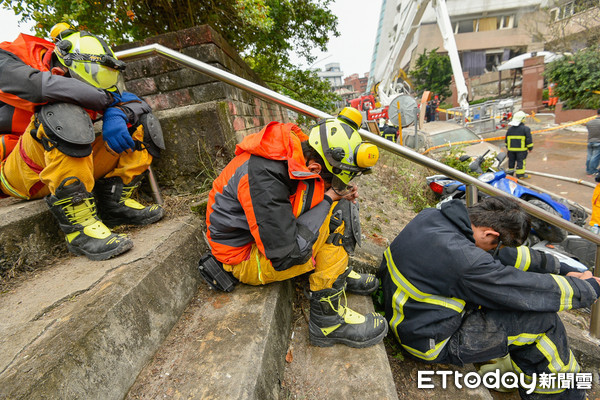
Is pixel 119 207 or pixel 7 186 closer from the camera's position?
pixel 7 186

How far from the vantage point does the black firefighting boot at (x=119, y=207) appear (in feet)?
6.39

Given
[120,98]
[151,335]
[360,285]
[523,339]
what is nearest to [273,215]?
[151,335]

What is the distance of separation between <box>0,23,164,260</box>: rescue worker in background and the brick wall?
459 mm

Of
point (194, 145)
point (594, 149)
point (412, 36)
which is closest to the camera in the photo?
point (194, 145)

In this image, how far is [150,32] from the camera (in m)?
4.05

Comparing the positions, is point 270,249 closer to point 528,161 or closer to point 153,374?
point 153,374

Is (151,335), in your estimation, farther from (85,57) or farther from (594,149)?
(594,149)

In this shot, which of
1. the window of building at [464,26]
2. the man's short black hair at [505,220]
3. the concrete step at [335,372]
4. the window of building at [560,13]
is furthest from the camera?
the window of building at [464,26]

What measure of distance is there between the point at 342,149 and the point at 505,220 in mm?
1271

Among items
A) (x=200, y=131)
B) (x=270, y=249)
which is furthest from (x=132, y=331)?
(x=200, y=131)

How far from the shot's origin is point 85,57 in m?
1.57

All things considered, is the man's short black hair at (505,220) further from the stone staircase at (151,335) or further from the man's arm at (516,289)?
the stone staircase at (151,335)

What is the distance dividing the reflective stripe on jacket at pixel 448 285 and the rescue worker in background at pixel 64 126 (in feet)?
5.62

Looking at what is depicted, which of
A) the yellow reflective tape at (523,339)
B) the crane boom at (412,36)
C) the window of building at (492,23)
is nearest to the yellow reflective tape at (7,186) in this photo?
the yellow reflective tape at (523,339)
